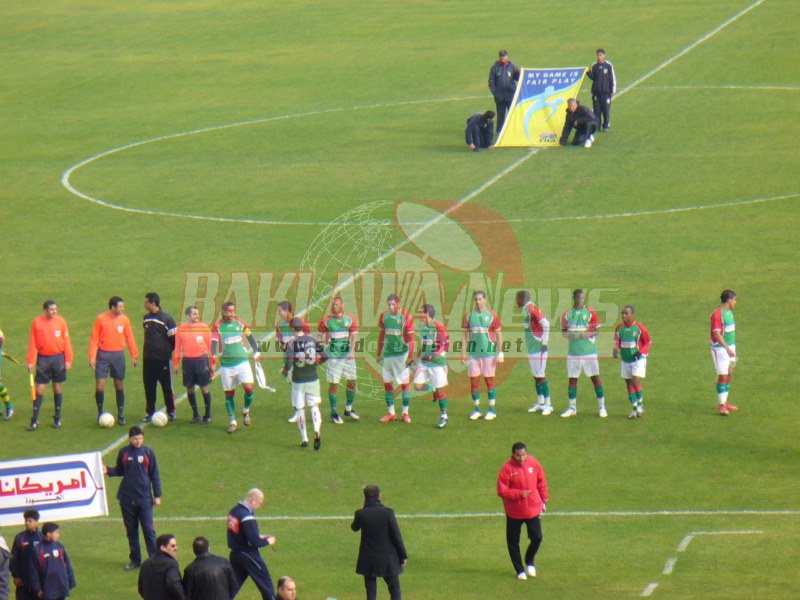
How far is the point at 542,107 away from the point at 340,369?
20740 mm

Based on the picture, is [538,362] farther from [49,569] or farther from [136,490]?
[49,569]

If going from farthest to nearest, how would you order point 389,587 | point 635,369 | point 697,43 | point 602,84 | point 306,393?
1. point 697,43
2. point 602,84
3. point 635,369
4. point 306,393
5. point 389,587

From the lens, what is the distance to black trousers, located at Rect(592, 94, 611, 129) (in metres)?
43.2

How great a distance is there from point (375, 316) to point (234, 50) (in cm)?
3526

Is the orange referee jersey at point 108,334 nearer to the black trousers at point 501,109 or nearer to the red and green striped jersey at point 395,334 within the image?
the red and green striped jersey at point 395,334

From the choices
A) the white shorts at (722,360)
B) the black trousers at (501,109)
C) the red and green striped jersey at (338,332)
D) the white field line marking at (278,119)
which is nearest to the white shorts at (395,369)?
the red and green striped jersey at (338,332)

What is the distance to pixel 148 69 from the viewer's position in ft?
192

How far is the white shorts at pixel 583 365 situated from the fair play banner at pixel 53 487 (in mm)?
8692

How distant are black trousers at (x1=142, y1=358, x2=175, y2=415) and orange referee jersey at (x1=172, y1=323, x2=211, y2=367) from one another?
26 centimetres

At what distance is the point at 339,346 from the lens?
23.0 metres

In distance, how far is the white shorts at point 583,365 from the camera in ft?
75.7

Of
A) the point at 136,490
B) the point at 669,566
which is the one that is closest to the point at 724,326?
the point at 669,566

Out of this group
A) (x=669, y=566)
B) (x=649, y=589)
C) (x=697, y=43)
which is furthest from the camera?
(x=697, y=43)

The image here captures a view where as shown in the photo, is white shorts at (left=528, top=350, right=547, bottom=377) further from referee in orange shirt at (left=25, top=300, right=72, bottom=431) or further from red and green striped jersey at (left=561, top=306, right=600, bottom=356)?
referee in orange shirt at (left=25, top=300, right=72, bottom=431)
